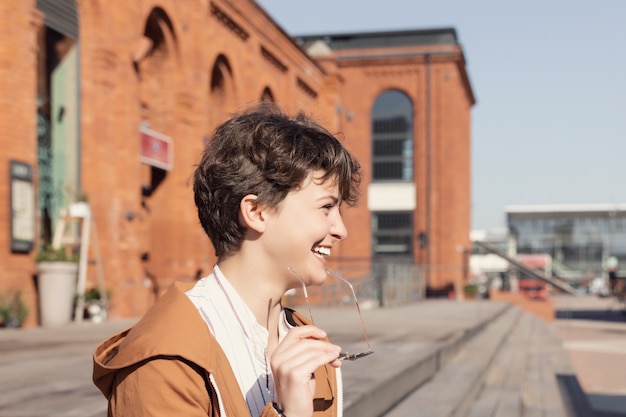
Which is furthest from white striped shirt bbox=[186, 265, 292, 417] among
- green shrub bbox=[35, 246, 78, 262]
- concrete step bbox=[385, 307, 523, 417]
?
green shrub bbox=[35, 246, 78, 262]

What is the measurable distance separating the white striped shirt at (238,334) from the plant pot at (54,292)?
12.5 m

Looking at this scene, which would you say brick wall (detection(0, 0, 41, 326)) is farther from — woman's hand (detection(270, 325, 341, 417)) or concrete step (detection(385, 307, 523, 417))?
woman's hand (detection(270, 325, 341, 417))

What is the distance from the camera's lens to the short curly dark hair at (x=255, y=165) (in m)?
1.70

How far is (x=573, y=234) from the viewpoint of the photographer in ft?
336

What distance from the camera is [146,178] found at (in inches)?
811

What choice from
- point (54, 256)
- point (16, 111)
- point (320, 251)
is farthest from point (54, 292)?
point (320, 251)

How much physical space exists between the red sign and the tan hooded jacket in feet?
56.1

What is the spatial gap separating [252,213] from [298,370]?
37cm

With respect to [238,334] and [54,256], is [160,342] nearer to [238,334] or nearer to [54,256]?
[238,334]

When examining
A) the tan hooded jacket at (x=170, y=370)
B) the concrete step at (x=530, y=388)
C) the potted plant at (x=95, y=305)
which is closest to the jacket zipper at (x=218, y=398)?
the tan hooded jacket at (x=170, y=370)

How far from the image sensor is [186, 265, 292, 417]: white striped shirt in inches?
65.8

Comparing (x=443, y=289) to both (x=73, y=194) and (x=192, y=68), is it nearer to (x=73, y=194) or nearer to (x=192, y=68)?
(x=192, y=68)

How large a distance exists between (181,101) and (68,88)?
4901 mm

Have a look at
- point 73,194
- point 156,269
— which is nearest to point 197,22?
point 156,269
